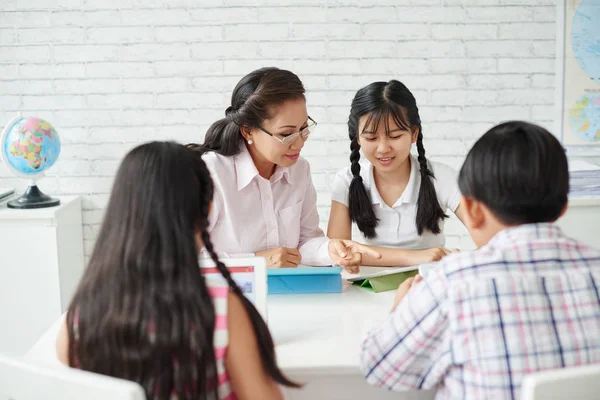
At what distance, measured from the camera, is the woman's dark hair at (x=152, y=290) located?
39.5 inches

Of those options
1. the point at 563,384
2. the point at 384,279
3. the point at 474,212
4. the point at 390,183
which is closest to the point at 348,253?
the point at 384,279

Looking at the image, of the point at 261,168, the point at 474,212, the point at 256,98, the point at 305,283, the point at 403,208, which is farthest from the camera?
the point at 403,208

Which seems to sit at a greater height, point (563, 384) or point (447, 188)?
point (447, 188)

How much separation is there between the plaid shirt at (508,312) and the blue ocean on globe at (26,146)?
1982mm

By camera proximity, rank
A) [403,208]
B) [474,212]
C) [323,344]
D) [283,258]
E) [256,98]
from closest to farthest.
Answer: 1. [474,212]
2. [323,344]
3. [283,258]
4. [256,98]
5. [403,208]

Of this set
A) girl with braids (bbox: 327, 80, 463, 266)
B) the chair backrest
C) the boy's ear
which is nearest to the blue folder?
girl with braids (bbox: 327, 80, 463, 266)

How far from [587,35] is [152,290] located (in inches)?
107

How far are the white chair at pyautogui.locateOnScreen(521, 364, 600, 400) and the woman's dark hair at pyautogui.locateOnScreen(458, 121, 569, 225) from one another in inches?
11.2

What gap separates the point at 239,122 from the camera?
1.98 metres

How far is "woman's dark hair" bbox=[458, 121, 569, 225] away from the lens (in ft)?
3.55

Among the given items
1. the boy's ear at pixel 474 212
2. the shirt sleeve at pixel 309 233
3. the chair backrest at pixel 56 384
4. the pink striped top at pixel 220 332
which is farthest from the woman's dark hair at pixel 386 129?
the chair backrest at pixel 56 384

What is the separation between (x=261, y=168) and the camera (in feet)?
6.80

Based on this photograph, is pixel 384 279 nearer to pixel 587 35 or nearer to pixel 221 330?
pixel 221 330

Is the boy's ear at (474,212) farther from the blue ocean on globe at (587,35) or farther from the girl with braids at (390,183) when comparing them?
the blue ocean on globe at (587,35)
